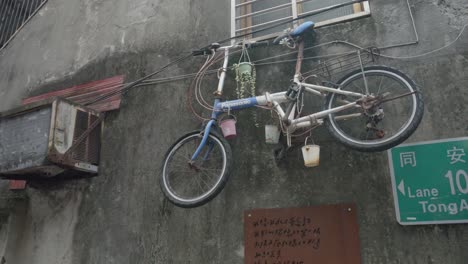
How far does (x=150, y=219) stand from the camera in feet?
18.5

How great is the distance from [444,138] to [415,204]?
0.89m

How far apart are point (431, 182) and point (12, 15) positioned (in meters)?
9.53

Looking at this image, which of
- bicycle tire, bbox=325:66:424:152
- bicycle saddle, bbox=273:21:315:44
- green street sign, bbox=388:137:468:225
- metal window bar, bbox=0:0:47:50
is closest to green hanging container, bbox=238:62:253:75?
bicycle saddle, bbox=273:21:315:44

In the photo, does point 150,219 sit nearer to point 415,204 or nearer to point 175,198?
point 175,198

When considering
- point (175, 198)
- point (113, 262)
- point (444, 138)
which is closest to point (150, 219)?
point (113, 262)

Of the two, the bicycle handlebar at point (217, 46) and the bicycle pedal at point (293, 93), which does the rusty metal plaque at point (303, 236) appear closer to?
the bicycle pedal at point (293, 93)

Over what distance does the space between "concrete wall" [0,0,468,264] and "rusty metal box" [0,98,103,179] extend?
1.12ft

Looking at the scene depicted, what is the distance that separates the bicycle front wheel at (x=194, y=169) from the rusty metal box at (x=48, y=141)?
1643 millimetres

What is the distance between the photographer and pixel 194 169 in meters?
4.95

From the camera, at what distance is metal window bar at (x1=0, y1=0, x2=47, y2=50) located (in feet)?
29.0

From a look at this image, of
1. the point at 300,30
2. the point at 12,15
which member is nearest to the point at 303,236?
the point at 300,30

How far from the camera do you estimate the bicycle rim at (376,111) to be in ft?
13.9

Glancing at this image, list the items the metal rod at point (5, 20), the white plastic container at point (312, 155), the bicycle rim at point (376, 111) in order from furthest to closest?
the metal rod at point (5, 20) < the white plastic container at point (312, 155) < the bicycle rim at point (376, 111)

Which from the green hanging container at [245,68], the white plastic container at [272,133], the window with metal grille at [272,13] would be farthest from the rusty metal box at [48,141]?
the white plastic container at [272,133]
